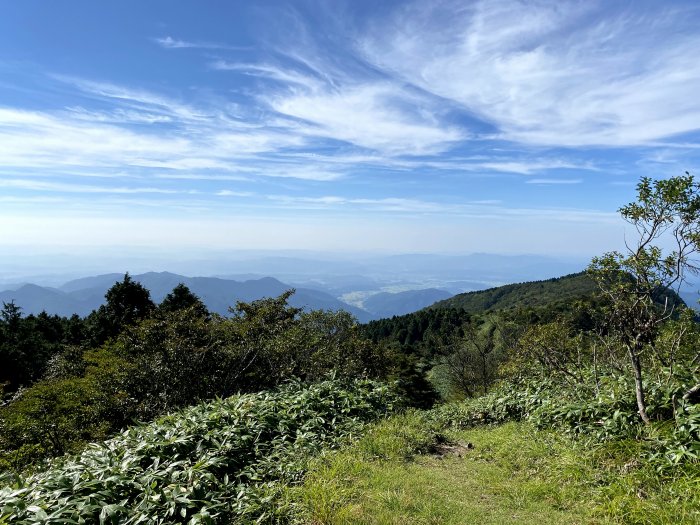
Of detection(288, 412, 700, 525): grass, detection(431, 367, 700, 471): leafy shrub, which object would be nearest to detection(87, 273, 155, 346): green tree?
detection(288, 412, 700, 525): grass

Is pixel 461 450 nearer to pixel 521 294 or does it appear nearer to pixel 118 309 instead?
pixel 118 309

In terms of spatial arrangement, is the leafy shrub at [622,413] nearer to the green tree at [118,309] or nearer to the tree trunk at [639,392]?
the tree trunk at [639,392]

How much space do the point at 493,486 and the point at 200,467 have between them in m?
4.39

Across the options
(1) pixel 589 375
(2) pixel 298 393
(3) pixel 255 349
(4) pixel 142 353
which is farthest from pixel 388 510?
(4) pixel 142 353

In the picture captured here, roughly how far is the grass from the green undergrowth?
0.66 meters

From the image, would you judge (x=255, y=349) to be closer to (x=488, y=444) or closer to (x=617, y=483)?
(x=488, y=444)

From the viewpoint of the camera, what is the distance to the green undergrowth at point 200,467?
458 centimetres

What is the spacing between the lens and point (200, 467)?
5.68 m

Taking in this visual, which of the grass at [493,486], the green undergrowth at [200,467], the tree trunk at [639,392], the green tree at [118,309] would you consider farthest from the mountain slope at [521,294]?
the green undergrowth at [200,467]

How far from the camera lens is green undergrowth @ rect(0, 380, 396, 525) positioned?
180 inches

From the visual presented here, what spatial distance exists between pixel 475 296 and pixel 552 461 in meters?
163

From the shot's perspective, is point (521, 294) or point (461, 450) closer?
point (461, 450)

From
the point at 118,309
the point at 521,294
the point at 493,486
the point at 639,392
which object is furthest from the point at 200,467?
the point at 521,294

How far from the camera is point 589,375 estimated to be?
9.59 m
